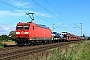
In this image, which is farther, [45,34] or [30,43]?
[45,34]

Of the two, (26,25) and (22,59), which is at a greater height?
(26,25)

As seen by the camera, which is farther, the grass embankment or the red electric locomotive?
the red electric locomotive

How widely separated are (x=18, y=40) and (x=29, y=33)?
1947 mm

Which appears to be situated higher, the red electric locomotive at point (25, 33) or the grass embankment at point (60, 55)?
the red electric locomotive at point (25, 33)

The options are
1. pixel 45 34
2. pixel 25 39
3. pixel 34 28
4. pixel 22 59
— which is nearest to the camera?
pixel 22 59

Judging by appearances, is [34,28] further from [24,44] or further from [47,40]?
[47,40]

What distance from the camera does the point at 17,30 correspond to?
38.2 m

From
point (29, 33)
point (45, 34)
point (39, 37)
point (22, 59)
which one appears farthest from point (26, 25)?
point (22, 59)

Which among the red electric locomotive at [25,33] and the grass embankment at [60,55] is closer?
the grass embankment at [60,55]

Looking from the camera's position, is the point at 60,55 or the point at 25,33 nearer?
the point at 60,55

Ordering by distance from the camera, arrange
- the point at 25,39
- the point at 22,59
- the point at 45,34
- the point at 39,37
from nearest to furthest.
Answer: the point at 22,59
the point at 25,39
the point at 39,37
the point at 45,34

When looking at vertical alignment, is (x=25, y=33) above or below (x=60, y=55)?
above

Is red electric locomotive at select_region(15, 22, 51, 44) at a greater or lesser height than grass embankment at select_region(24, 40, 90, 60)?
greater

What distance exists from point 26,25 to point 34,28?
7.42 ft
